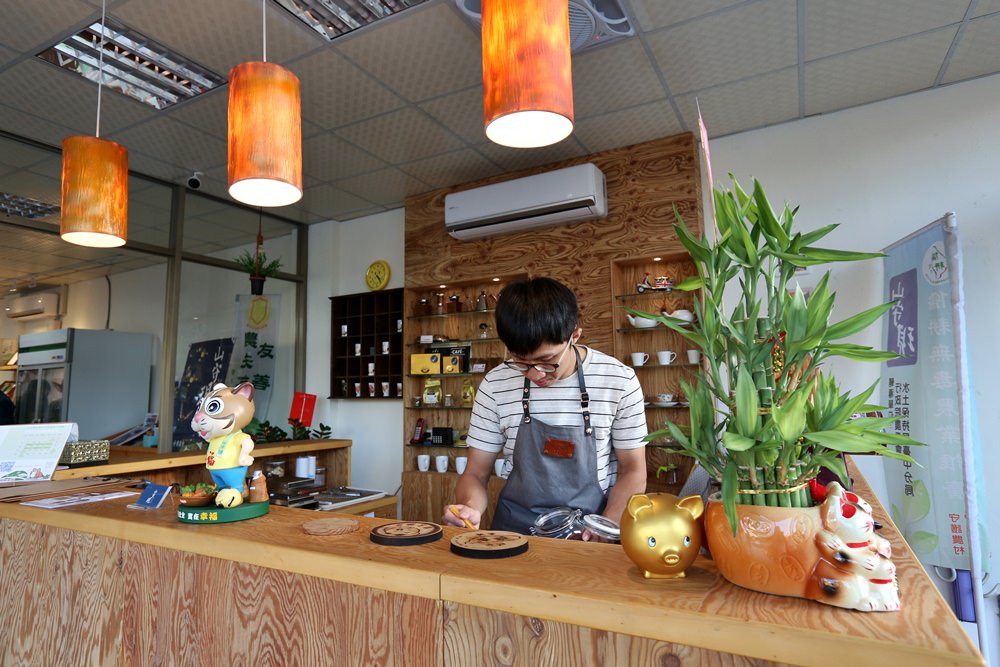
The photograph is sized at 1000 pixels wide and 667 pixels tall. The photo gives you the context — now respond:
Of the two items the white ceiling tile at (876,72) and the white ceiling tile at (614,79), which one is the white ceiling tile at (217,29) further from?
the white ceiling tile at (876,72)

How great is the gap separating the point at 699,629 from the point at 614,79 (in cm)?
302

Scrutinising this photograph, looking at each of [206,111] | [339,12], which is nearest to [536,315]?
[339,12]

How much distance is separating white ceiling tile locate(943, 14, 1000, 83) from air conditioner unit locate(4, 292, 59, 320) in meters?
6.18

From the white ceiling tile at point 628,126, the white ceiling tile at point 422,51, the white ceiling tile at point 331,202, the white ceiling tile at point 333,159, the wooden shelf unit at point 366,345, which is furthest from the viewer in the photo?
the wooden shelf unit at point 366,345

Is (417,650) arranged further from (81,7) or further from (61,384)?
(61,384)

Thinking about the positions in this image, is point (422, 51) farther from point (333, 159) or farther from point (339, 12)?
point (333, 159)

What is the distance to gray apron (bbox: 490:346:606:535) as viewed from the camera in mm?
1856

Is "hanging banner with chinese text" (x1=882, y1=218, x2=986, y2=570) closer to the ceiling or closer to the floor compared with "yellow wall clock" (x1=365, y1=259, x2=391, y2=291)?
closer to the floor

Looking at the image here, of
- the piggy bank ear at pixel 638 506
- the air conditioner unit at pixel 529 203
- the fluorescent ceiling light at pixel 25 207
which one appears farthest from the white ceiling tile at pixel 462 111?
the fluorescent ceiling light at pixel 25 207

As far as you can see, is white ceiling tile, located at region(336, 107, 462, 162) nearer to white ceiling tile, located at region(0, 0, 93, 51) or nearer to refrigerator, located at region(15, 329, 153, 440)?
white ceiling tile, located at region(0, 0, 93, 51)

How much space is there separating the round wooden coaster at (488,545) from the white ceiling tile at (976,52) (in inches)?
131

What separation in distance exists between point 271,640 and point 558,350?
3.44 ft

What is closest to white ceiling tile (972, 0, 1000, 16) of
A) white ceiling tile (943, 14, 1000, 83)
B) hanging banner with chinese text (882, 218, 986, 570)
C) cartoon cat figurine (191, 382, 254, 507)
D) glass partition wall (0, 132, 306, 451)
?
white ceiling tile (943, 14, 1000, 83)

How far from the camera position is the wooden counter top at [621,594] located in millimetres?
695
